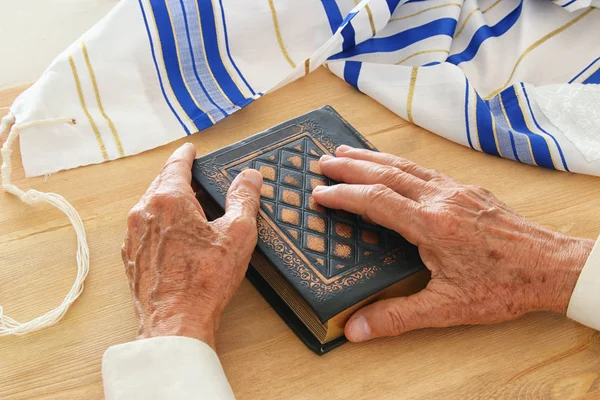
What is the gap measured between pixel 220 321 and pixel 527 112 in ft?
1.94

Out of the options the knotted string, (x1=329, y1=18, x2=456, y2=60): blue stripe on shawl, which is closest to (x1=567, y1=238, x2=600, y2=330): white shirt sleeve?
(x1=329, y1=18, x2=456, y2=60): blue stripe on shawl

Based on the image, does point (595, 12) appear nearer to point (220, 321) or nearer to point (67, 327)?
point (220, 321)

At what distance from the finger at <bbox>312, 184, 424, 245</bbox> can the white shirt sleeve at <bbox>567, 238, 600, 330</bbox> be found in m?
0.19

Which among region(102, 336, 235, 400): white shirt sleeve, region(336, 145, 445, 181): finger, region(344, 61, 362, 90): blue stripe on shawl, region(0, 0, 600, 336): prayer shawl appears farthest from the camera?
region(344, 61, 362, 90): blue stripe on shawl

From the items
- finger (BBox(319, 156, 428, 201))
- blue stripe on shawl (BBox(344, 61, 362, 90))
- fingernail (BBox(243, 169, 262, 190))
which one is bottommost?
fingernail (BBox(243, 169, 262, 190))

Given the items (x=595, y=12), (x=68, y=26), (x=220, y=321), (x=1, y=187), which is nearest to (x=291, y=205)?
(x=220, y=321)

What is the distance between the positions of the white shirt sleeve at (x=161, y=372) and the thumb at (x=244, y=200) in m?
0.15

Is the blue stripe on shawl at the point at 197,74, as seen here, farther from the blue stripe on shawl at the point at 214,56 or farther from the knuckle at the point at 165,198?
the knuckle at the point at 165,198

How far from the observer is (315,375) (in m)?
0.72

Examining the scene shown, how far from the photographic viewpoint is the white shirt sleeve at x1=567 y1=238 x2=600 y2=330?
0.73 meters

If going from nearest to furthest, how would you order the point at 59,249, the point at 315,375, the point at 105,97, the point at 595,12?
the point at 315,375 < the point at 59,249 < the point at 105,97 < the point at 595,12

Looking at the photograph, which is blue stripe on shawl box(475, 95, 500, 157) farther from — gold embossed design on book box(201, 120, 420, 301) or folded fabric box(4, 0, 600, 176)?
gold embossed design on book box(201, 120, 420, 301)

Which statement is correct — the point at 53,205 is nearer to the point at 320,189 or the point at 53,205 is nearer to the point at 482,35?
the point at 320,189

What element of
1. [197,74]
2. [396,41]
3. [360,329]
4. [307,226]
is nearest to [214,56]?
[197,74]
